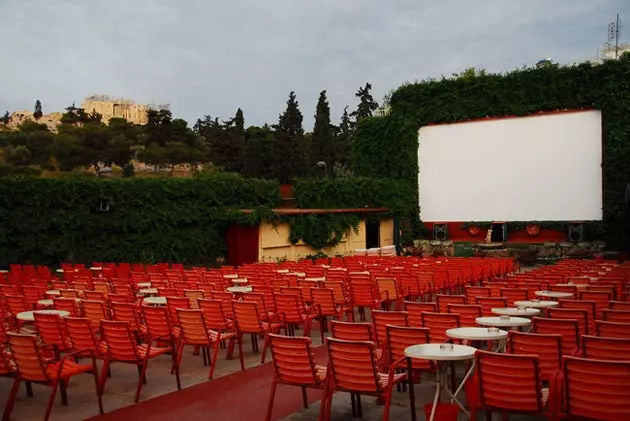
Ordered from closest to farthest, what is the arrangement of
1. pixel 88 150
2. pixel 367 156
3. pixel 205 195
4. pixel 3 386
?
1. pixel 3 386
2. pixel 205 195
3. pixel 367 156
4. pixel 88 150

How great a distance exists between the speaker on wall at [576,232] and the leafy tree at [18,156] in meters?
47.6

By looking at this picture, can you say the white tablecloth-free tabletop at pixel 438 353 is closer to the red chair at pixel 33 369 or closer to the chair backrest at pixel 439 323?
the chair backrest at pixel 439 323

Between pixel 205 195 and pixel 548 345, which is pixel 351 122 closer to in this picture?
pixel 205 195

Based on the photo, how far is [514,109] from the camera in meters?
33.5

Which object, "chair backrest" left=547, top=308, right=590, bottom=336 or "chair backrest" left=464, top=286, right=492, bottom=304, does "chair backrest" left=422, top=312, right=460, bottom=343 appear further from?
"chair backrest" left=464, top=286, right=492, bottom=304

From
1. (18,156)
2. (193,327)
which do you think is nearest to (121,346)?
(193,327)

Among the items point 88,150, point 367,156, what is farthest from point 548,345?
point 88,150

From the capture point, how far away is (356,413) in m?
5.98

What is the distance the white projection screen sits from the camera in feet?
103

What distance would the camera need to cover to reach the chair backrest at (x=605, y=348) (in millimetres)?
5316

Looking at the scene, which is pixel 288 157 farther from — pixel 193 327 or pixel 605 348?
pixel 605 348

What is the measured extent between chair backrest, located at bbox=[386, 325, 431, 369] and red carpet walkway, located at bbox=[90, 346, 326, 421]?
3.55ft

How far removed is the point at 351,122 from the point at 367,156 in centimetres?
4351

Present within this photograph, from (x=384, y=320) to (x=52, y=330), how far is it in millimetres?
3858
